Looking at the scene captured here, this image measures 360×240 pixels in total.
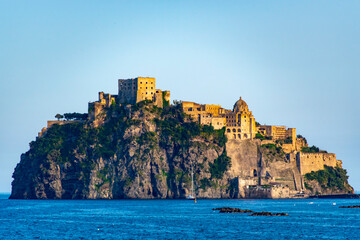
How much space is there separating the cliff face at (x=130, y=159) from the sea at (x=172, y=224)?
34.0 m

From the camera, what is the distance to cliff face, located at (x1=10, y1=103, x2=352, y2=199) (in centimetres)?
16038

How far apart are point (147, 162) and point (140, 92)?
2156cm

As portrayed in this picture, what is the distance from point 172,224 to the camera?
9462 centimetres

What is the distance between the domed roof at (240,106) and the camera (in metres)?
182

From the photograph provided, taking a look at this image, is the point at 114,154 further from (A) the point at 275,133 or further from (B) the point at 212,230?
(B) the point at 212,230

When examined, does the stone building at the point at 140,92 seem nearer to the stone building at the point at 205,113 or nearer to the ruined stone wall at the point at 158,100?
the ruined stone wall at the point at 158,100

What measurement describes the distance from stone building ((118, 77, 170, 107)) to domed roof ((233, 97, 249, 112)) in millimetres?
20226

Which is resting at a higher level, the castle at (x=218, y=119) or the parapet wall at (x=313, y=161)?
the castle at (x=218, y=119)

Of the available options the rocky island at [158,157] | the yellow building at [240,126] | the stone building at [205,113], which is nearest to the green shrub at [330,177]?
the rocky island at [158,157]

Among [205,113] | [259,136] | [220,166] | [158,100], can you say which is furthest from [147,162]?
[259,136]

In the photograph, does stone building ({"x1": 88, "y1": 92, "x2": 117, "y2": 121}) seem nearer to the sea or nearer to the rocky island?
the rocky island

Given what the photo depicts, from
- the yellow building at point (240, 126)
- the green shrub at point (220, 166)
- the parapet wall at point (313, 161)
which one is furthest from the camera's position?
the parapet wall at point (313, 161)

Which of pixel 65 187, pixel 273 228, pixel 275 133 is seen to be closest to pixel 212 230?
pixel 273 228

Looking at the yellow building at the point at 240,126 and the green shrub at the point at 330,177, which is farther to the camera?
the green shrub at the point at 330,177
